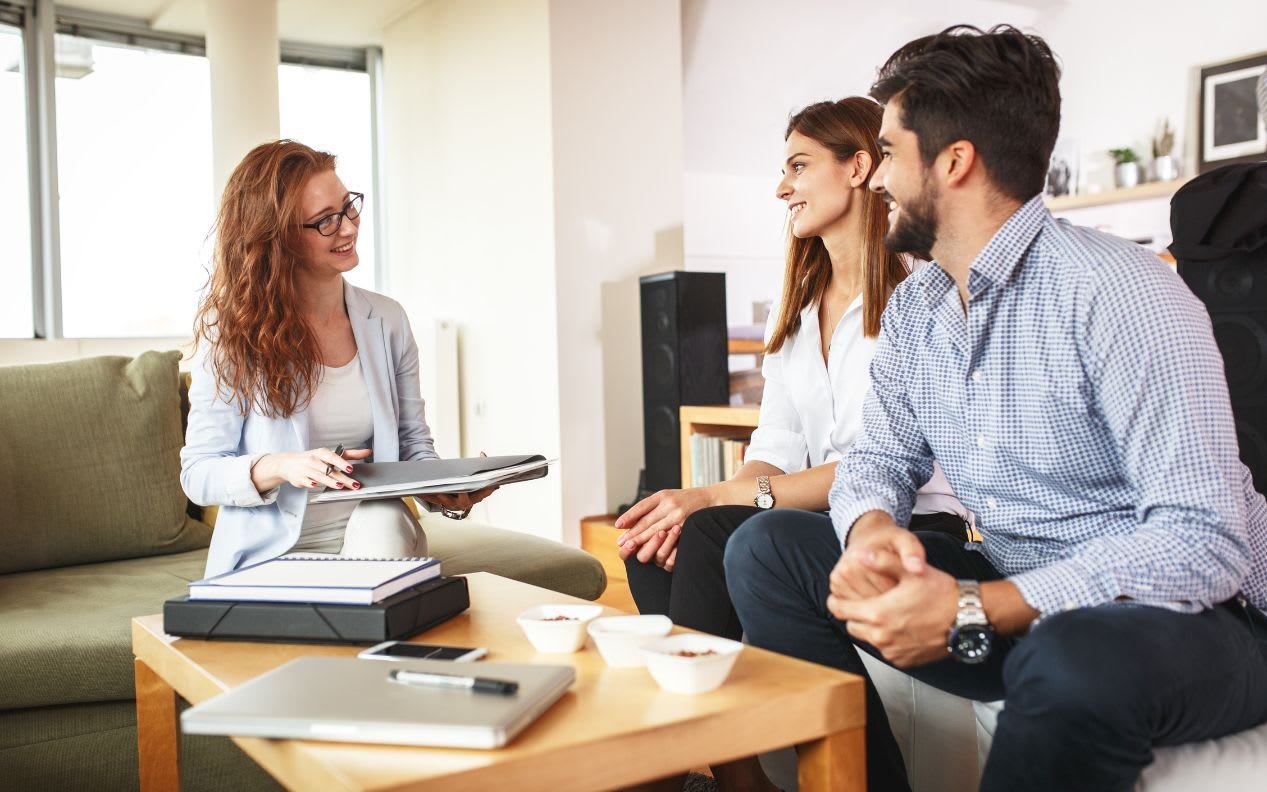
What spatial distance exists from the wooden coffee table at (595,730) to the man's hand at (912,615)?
7cm

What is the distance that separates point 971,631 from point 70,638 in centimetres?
147

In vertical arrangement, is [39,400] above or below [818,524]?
above

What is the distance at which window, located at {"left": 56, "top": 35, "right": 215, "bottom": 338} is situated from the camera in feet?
15.9

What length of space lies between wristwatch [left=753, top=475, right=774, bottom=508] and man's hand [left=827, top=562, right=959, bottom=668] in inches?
26.3

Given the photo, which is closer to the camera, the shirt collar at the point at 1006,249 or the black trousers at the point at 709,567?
the shirt collar at the point at 1006,249

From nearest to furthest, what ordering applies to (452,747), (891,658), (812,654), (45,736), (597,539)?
1. (452,747)
2. (891,658)
3. (812,654)
4. (45,736)
5. (597,539)

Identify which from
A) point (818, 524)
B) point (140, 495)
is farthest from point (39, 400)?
point (818, 524)

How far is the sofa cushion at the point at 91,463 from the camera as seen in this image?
7.85 ft

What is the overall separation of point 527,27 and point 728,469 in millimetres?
1849

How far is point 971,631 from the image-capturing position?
119cm

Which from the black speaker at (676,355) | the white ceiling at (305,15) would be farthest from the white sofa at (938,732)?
the white ceiling at (305,15)

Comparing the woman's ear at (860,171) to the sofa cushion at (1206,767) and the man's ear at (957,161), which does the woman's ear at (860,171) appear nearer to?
the man's ear at (957,161)

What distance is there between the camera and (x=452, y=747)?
3.05 ft

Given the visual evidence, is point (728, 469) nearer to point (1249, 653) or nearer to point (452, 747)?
point (1249, 653)
